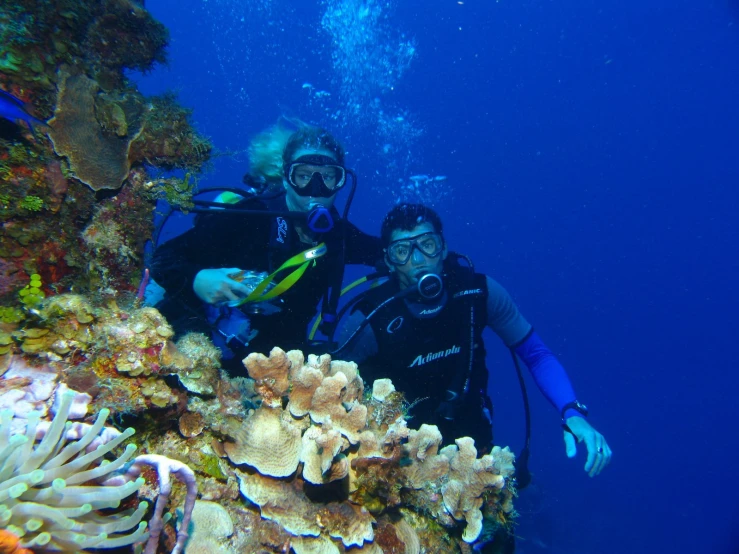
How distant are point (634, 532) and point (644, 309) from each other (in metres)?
72.6

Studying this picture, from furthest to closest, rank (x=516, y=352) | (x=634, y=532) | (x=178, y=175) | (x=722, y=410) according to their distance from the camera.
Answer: (x=722, y=410) → (x=634, y=532) → (x=516, y=352) → (x=178, y=175)

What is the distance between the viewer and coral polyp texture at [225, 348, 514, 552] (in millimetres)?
2068

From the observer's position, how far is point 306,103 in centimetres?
9181

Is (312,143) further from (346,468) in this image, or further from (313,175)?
(346,468)

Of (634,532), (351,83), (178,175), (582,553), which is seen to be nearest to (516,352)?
(178,175)

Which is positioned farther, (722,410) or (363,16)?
(722,410)

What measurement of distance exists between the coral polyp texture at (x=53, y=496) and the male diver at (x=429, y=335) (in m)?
3.34

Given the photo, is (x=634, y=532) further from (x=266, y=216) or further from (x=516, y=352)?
(x=266, y=216)

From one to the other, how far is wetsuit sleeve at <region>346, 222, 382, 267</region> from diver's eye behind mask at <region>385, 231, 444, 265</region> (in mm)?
421

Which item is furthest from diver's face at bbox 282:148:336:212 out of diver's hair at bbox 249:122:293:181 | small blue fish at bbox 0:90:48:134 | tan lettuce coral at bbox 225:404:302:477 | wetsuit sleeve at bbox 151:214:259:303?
tan lettuce coral at bbox 225:404:302:477

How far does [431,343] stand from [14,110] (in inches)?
161

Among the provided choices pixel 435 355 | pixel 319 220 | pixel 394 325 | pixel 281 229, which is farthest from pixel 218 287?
pixel 435 355

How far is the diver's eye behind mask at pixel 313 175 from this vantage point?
4.48 meters

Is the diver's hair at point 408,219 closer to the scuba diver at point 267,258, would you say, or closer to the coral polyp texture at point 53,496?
the scuba diver at point 267,258
